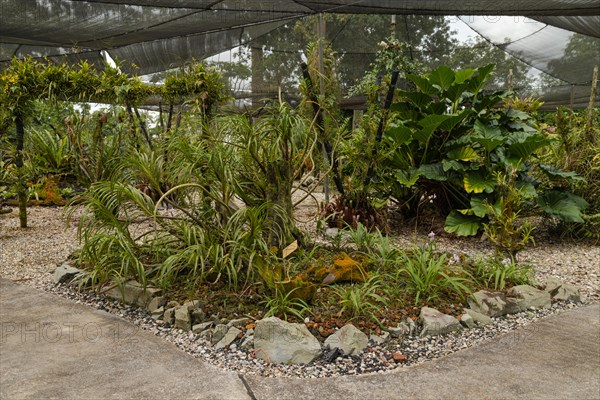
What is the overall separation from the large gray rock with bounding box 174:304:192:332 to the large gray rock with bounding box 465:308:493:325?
1.42m

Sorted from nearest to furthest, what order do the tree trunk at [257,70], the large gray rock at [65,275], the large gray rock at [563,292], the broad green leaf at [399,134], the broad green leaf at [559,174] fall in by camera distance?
1. the large gray rock at [563,292]
2. the large gray rock at [65,275]
3. the broad green leaf at [559,174]
4. the broad green leaf at [399,134]
5. the tree trunk at [257,70]

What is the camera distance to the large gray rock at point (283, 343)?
87.0 inches

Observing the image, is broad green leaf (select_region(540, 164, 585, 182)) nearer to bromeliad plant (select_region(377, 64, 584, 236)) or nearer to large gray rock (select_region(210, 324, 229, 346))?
bromeliad plant (select_region(377, 64, 584, 236))

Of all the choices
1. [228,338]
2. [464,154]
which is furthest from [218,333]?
[464,154]

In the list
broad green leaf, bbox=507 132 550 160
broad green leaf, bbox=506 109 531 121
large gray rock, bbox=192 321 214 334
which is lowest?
large gray rock, bbox=192 321 214 334

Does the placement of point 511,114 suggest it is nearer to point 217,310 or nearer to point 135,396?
point 217,310

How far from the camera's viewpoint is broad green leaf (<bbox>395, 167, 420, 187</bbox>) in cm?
446

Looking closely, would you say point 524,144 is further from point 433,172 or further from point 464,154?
point 433,172

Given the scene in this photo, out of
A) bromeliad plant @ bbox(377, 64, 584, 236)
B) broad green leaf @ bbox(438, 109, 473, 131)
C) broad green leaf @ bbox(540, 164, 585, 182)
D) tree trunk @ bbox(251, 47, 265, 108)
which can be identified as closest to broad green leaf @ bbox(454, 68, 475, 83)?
bromeliad plant @ bbox(377, 64, 584, 236)

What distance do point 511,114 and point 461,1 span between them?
1.29 metres

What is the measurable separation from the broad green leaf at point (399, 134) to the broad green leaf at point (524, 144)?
83 cm

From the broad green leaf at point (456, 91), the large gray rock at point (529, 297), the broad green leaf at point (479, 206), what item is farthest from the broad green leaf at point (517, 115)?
the large gray rock at point (529, 297)

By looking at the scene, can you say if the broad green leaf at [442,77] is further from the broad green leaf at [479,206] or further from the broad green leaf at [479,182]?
the broad green leaf at [479,206]

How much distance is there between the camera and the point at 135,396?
6.08 feet
